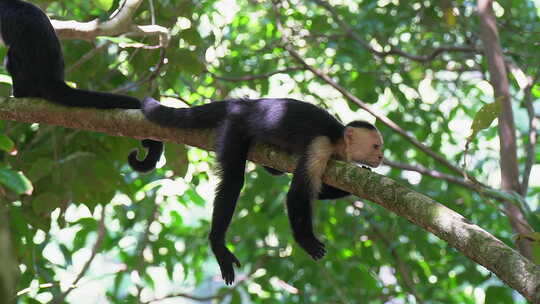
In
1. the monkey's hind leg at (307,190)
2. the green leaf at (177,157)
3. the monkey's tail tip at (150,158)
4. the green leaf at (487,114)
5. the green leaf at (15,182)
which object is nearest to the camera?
the green leaf at (15,182)

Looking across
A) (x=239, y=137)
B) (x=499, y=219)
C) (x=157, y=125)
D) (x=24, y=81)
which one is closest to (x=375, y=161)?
(x=239, y=137)

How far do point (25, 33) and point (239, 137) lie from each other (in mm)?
1274

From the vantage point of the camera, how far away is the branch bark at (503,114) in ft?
11.2

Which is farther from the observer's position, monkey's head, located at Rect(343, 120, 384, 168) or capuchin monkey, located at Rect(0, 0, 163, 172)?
monkey's head, located at Rect(343, 120, 384, 168)

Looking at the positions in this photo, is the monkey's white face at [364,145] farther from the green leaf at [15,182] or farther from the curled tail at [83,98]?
the green leaf at [15,182]

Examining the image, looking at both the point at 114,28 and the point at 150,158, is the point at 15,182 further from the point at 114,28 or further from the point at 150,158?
the point at 150,158

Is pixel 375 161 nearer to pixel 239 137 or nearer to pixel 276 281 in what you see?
pixel 239 137

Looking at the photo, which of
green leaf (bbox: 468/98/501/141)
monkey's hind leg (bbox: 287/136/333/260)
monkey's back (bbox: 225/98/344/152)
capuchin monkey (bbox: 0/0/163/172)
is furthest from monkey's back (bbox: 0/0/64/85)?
green leaf (bbox: 468/98/501/141)

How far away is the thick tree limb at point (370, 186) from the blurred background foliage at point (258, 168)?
275mm

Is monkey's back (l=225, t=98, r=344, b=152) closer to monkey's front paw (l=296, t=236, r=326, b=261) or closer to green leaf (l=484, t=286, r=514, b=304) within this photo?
monkey's front paw (l=296, t=236, r=326, b=261)

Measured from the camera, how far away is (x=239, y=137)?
2.98 metres

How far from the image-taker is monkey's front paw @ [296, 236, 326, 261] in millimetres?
2938

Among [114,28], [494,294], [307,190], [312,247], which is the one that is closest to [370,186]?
[307,190]

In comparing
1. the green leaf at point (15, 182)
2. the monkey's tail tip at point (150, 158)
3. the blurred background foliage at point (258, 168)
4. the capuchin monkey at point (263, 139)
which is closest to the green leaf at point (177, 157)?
the blurred background foliage at point (258, 168)
